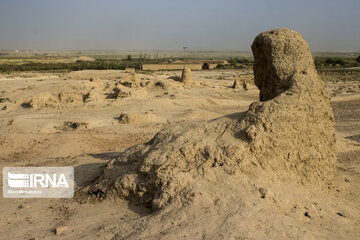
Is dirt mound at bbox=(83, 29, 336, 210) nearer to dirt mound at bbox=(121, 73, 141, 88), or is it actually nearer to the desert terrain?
the desert terrain

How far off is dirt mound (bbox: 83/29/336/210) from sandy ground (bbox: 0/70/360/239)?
1.09ft

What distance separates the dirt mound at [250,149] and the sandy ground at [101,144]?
1.09 ft

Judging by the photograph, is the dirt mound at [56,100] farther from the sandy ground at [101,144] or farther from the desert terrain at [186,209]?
the desert terrain at [186,209]

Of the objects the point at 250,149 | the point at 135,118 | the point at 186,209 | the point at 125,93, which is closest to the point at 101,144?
the point at 135,118

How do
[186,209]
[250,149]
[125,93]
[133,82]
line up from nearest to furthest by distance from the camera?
[186,209]
[250,149]
[125,93]
[133,82]

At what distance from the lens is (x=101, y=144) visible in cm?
973

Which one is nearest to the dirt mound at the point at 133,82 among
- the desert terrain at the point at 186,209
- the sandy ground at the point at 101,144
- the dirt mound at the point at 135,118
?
the sandy ground at the point at 101,144

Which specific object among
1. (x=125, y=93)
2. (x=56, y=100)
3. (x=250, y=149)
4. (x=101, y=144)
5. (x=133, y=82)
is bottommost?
(x=101, y=144)

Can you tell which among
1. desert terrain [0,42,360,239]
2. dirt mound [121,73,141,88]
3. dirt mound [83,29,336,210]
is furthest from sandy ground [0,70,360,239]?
dirt mound [121,73,141,88]

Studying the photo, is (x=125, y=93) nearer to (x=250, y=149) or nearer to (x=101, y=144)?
(x=101, y=144)

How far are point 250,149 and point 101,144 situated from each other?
19.0ft

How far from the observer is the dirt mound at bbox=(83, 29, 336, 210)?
15.5ft

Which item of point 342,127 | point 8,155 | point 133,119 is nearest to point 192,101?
point 133,119

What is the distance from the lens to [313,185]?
5234 millimetres
